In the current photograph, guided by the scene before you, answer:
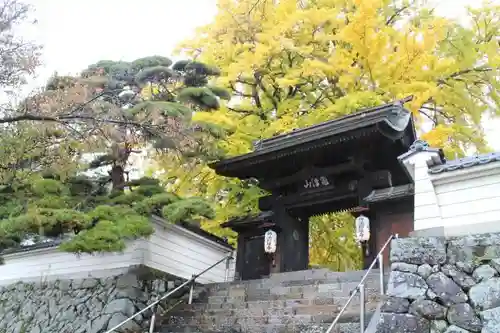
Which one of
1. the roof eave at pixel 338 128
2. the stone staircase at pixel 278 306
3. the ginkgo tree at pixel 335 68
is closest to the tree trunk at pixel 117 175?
the ginkgo tree at pixel 335 68

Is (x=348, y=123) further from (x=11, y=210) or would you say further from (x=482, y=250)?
(x=11, y=210)

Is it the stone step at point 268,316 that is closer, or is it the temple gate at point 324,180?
the stone step at point 268,316

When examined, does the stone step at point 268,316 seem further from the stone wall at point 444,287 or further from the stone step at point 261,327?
the stone wall at point 444,287

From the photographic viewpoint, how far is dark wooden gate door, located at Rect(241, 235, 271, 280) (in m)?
12.9

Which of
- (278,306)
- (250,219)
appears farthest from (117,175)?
(278,306)

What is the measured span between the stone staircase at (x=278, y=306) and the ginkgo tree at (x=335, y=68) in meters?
A: 3.11

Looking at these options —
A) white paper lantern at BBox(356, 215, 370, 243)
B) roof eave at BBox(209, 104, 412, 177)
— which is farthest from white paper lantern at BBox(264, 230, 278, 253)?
white paper lantern at BBox(356, 215, 370, 243)

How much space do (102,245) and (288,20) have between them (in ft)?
27.1

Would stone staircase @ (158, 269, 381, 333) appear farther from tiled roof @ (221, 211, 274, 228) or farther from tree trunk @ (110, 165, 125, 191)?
tree trunk @ (110, 165, 125, 191)

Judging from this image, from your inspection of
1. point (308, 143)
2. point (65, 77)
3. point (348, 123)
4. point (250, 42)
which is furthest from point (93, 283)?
point (250, 42)

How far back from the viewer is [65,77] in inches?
343

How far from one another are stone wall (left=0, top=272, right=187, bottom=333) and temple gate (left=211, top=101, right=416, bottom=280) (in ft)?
10.2

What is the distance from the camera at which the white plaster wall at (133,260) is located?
1079 centimetres

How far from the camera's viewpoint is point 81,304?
10531 mm
